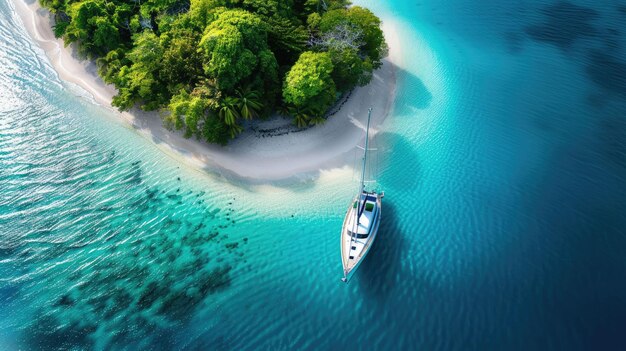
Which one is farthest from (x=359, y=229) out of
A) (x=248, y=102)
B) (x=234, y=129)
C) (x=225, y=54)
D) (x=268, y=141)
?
(x=225, y=54)

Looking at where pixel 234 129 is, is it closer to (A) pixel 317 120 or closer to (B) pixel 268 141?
(B) pixel 268 141

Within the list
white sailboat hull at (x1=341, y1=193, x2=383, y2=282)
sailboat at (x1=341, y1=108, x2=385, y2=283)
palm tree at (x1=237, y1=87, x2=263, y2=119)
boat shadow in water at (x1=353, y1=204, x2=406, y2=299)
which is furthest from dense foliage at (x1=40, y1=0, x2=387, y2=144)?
boat shadow in water at (x1=353, y1=204, x2=406, y2=299)

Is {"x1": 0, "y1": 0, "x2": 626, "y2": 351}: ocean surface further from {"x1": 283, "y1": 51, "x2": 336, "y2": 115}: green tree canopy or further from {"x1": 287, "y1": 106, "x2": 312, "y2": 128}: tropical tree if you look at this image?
{"x1": 283, "y1": 51, "x2": 336, "y2": 115}: green tree canopy

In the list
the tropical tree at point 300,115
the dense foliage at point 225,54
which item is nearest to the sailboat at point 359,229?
the tropical tree at point 300,115

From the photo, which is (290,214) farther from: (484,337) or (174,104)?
(484,337)

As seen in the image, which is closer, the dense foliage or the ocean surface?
the ocean surface

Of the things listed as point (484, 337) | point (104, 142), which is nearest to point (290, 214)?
point (484, 337)
